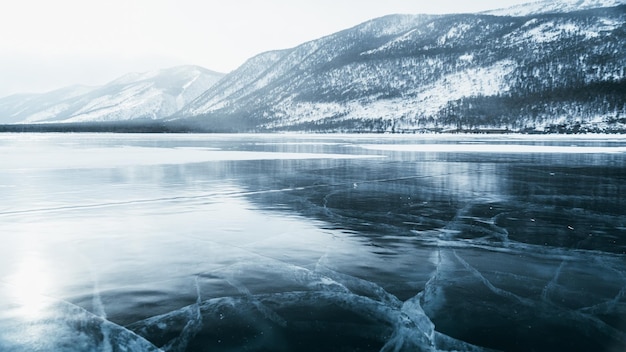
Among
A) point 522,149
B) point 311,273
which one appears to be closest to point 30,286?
point 311,273

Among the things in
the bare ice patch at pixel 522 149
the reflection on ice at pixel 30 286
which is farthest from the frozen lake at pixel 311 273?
the bare ice patch at pixel 522 149

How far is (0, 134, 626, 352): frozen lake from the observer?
5523 mm

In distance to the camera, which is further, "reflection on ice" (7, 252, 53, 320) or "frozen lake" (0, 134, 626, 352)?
"reflection on ice" (7, 252, 53, 320)

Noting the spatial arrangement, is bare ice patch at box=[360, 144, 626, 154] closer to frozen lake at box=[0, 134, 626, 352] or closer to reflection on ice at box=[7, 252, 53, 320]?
frozen lake at box=[0, 134, 626, 352]

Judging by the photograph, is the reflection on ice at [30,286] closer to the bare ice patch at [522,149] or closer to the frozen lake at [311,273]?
the frozen lake at [311,273]

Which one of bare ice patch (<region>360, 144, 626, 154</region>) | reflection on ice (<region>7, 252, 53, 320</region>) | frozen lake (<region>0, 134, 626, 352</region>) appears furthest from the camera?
bare ice patch (<region>360, 144, 626, 154</region>)

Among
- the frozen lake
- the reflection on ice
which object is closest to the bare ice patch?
the frozen lake

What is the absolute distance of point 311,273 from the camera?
7633mm

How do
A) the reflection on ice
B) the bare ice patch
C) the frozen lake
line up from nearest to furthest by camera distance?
the frozen lake, the reflection on ice, the bare ice patch

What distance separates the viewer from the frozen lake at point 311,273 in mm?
5523

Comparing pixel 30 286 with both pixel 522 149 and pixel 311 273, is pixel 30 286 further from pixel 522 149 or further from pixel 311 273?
pixel 522 149

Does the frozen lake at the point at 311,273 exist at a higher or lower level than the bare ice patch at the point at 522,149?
higher

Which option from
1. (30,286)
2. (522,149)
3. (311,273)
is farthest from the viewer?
(522,149)

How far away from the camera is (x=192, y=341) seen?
17.4ft
